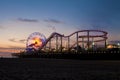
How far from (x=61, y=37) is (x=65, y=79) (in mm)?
155561

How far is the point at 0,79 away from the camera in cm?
2506

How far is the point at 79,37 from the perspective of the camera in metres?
168

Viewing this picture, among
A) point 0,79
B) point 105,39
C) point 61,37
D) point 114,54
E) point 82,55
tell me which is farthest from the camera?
point 61,37

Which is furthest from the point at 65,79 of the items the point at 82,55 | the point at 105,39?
the point at 105,39

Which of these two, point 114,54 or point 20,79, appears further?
point 114,54

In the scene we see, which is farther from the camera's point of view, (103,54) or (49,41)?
(49,41)

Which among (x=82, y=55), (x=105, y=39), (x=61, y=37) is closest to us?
(x=82, y=55)

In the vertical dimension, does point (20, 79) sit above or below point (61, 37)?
below

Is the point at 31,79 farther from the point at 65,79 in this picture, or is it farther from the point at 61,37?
the point at 61,37

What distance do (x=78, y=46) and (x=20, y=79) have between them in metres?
143

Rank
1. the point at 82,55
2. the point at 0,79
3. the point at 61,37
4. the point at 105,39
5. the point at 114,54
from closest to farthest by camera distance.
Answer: the point at 0,79
the point at 114,54
the point at 82,55
the point at 105,39
the point at 61,37

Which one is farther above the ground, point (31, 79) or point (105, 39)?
point (105, 39)

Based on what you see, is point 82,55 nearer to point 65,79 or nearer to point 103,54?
point 103,54

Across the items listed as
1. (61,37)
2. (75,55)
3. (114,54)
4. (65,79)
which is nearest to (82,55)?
(75,55)
